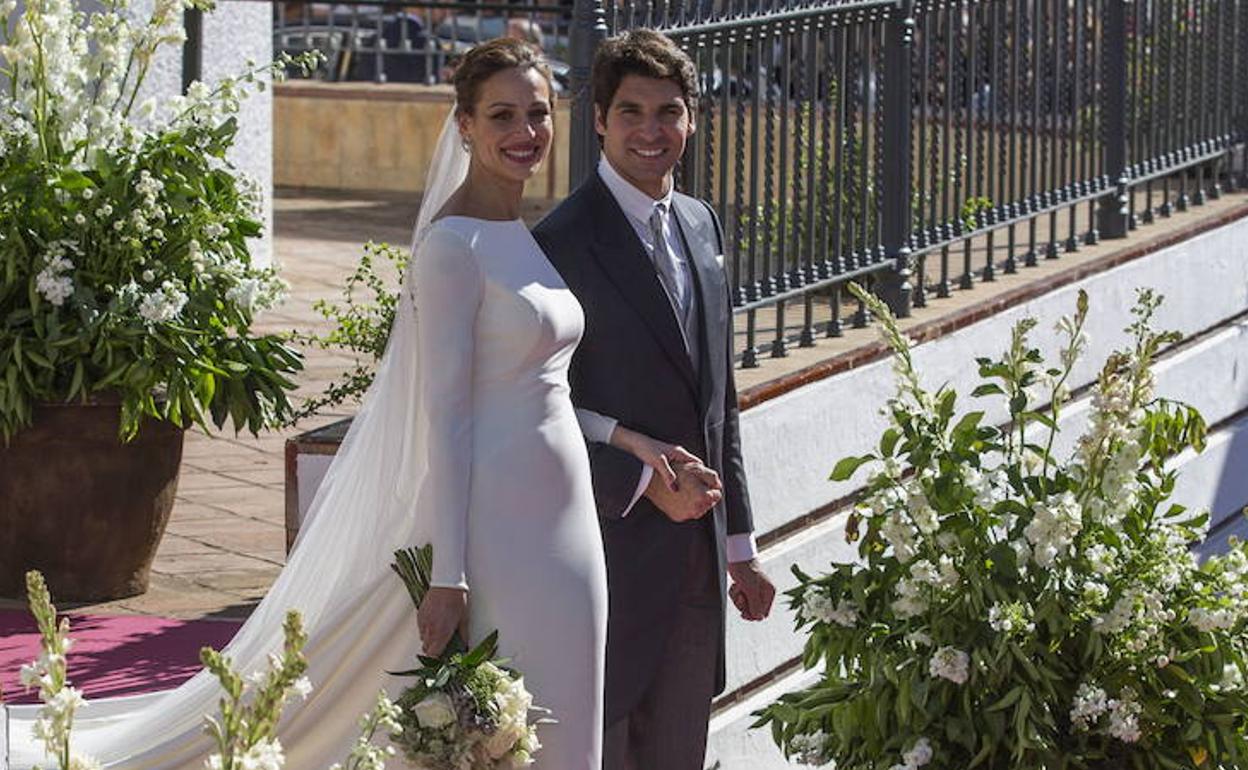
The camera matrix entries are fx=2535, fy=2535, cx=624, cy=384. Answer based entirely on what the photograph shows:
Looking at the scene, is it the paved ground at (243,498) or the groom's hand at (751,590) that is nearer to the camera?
the groom's hand at (751,590)

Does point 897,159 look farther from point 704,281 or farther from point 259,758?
point 259,758

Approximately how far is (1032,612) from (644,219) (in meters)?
1.03

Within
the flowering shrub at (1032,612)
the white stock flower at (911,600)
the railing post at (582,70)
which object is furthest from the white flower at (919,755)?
the railing post at (582,70)

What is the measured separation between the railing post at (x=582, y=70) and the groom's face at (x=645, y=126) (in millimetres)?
1301

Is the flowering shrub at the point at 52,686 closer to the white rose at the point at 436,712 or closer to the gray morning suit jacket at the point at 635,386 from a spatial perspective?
the white rose at the point at 436,712

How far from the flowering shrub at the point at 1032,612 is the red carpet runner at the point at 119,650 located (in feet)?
5.33

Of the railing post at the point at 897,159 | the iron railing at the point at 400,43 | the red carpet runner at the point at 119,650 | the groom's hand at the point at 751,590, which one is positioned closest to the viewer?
the groom's hand at the point at 751,590

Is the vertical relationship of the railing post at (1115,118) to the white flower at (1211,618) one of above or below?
above

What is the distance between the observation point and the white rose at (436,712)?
12.0 ft

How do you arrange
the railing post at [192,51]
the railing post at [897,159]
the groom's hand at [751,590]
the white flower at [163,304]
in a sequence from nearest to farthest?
the groom's hand at [751,590], the white flower at [163,304], the railing post at [897,159], the railing post at [192,51]

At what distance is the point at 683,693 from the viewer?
4527 mm

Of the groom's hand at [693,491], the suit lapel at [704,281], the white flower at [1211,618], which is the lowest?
the white flower at [1211,618]

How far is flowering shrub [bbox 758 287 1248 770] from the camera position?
466 cm

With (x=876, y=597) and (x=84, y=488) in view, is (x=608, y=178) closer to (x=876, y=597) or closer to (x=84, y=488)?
(x=876, y=597)
